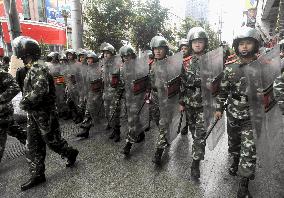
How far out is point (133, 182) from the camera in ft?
14.5

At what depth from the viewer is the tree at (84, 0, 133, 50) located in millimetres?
13125

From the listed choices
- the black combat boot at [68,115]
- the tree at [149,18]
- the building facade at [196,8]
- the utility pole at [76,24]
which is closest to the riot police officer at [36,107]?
the black combat boot at [68,115]

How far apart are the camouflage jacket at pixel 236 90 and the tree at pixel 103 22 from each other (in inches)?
382

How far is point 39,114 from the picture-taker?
4355 millimetres

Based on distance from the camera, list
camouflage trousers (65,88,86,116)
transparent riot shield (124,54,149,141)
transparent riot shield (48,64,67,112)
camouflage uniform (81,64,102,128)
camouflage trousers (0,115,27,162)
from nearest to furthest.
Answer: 1. camouflage trousers (0,115,27,162)
2. transparent riot shield (124,54,149,141)
3. camouflage uniform (81,64,102,128)
4. camouflage trousers (65,88,86,116)
5. transparent riot shield (48,64,67,112)

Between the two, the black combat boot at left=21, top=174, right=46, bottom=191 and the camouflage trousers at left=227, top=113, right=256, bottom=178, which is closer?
the camouflage trousers at left=227, top=113, right=256, bottom=178

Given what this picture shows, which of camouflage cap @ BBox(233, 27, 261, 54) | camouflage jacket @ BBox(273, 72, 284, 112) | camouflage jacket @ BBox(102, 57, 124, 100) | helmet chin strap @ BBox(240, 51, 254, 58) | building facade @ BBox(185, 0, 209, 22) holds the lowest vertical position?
camouflage jacket @ BBox(102, 57, 124, 100)

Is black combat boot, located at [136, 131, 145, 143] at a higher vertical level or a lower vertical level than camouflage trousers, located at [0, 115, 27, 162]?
lower

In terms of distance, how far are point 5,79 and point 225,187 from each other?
3229mm

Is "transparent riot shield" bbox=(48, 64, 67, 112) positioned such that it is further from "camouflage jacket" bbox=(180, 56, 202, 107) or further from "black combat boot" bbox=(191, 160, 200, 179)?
"black combat boot" bbox=(191, 160, 200, 179)

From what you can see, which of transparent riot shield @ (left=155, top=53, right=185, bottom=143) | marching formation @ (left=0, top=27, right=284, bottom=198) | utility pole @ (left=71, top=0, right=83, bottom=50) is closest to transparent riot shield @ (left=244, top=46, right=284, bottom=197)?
marching formation @ (left=0, top=27, right=284, bottom=198)

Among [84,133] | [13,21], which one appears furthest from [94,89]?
[13,21]

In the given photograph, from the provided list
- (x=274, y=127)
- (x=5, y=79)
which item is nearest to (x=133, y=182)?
(x=274, y=127)

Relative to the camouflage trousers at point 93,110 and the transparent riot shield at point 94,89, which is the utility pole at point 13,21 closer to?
the transparent riot shield at point 94,89
